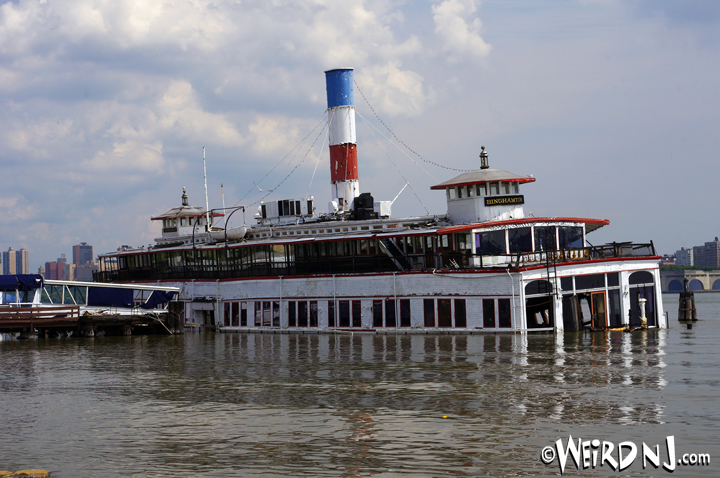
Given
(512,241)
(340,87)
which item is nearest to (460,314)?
(512,241)

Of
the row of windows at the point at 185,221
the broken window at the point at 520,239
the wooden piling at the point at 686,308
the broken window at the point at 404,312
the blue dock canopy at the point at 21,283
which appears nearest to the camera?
the broken window at the point at 520,239

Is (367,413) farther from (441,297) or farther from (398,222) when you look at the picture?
(398,222)

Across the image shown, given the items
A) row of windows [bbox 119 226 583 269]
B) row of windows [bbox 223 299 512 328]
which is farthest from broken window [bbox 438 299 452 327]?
row of windows [bbox 119 226 583 269]

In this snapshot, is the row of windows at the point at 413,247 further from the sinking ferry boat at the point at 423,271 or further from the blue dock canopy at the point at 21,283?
the blue dock canopy at the point at 21,283

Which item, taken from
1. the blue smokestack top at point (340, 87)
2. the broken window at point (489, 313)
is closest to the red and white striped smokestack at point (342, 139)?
the blue smokestack top at point (340, 87)

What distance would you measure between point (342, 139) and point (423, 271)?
1998cm

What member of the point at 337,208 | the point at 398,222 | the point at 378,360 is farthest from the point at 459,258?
the point at 337,208

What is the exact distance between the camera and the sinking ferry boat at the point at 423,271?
3981 cm

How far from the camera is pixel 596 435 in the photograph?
55.7 ft

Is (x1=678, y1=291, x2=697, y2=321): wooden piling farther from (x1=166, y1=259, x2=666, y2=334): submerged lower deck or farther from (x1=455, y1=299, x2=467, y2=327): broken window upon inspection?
(x1=455, y1=299, x2=467, y2=327): broken window

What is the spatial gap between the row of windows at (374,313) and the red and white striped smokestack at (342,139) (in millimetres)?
11753

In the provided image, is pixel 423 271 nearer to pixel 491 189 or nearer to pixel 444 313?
pixel 444 313

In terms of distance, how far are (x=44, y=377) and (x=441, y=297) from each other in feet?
66.0

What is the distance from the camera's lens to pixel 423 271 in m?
42.0
